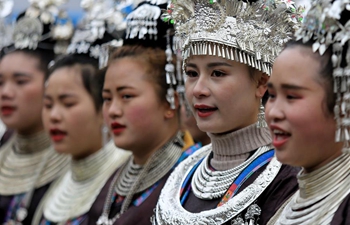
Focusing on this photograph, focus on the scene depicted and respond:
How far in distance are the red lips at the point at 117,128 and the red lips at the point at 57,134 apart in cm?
86

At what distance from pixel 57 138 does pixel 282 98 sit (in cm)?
244

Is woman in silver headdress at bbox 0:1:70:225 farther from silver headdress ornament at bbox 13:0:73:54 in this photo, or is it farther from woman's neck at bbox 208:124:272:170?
woman's neck at bbox 208:124:272:170

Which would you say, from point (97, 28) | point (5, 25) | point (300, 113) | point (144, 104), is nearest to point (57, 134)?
point (97, 28)

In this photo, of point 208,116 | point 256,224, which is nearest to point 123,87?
point 208,116

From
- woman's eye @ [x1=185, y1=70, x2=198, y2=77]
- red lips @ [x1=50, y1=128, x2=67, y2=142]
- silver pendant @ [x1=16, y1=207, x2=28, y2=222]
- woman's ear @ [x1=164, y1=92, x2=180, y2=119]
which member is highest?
woman's eye @ [x1=185, y1=70, x2=198, y2=77]

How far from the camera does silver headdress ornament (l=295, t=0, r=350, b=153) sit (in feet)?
7.78

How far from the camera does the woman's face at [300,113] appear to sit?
2422 millimetres

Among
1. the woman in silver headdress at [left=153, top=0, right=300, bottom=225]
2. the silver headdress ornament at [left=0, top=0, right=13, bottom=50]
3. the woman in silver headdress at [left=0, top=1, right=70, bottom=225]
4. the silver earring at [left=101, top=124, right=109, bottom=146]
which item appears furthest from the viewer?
the silver headdress ornament at [left=0, top=0, right=13, bottom=50]

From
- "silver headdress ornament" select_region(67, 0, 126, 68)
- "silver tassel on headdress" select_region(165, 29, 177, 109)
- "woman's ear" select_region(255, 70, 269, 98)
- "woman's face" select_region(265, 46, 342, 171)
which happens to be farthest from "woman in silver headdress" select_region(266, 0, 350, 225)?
"silver headdress ornament" select_region(67, 0, 126, 68)

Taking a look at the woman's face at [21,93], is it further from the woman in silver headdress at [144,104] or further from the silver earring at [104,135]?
the woman in silver headdress at [144,104]

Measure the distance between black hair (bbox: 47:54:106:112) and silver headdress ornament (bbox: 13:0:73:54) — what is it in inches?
24.0

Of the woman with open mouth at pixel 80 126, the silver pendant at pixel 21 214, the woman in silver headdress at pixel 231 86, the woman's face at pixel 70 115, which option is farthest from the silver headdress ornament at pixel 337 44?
the silver pendant at pixel 21 214

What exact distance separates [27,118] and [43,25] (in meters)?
0.63

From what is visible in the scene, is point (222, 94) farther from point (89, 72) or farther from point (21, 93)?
point (21, 93)
